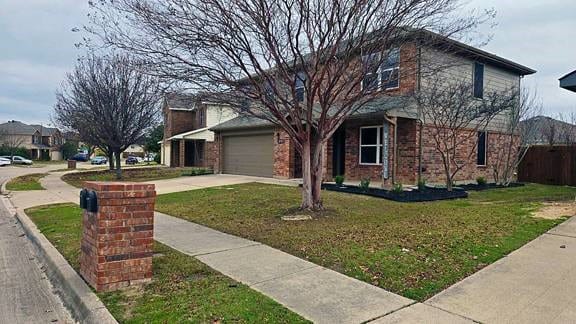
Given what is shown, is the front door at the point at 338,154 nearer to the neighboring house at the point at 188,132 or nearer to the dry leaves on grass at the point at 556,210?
the dry leaves on grass at the point at 556,210

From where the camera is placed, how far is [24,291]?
16.8ft

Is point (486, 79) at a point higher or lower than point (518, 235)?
higher

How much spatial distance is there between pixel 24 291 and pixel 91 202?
1656 mm

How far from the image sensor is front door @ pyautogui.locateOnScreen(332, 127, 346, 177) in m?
18.8

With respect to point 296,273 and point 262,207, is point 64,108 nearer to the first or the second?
point 262,207

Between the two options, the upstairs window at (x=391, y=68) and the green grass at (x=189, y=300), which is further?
the upstairs window at (x=391, y=68)

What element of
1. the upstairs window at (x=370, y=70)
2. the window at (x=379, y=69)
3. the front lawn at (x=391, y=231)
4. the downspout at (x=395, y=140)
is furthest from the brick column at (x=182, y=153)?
the upstairs window at (x=370, y=70)

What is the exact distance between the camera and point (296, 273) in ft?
16.8

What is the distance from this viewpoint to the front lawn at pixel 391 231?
5.21m

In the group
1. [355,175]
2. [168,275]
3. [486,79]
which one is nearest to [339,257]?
[168,275]

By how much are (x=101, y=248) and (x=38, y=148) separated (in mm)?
91495

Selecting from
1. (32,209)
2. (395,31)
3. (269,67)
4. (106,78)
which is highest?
(106,78)

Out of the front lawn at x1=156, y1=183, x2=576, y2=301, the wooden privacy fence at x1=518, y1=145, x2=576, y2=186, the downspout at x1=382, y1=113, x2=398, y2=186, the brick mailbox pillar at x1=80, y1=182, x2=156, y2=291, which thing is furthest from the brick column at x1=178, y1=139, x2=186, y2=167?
the brick mailbox pillar at x1=80, y1=182, x2=156, y2=291

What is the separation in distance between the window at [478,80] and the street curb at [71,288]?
1692 cm
